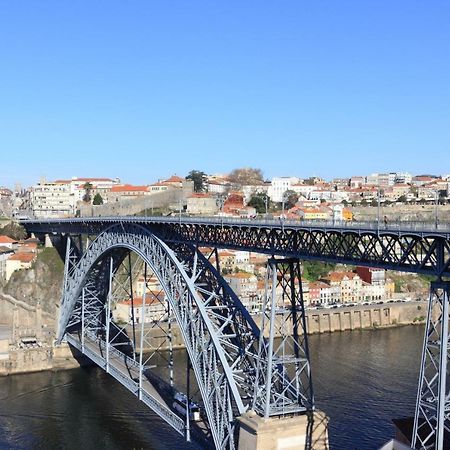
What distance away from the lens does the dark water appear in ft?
92.7

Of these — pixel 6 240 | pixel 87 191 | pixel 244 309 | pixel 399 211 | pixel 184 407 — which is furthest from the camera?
pixel 87 191

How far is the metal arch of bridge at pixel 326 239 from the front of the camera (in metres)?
15.5

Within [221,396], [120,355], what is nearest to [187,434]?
[221,396]

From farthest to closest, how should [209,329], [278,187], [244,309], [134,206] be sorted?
1. [278,187]
2. [134,206]
3. [244,309]
4. [209,329]

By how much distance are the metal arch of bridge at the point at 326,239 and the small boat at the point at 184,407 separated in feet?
19.1

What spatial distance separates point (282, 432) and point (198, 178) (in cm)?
7646

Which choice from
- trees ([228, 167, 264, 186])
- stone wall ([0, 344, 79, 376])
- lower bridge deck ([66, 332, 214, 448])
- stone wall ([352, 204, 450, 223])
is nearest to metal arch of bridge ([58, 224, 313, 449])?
lower bridge deck ([66, 332, 214, 448])

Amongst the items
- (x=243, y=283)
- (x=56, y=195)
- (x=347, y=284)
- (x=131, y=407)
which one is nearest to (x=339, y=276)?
A: (x=347, y=284)

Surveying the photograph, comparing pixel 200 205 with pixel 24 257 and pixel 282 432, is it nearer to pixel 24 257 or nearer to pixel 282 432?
pixel 24 257

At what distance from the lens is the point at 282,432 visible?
2011cm

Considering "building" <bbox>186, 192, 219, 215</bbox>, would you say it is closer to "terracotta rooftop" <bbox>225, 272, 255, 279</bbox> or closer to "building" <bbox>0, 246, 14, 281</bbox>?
"terracotta rooftop" <bbox>225, 272, 255, 279</bbox>

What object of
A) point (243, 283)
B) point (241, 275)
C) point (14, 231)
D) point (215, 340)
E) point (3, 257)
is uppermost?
point (14, 231)

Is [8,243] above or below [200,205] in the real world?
below

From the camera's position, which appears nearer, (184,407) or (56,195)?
(184,407)
